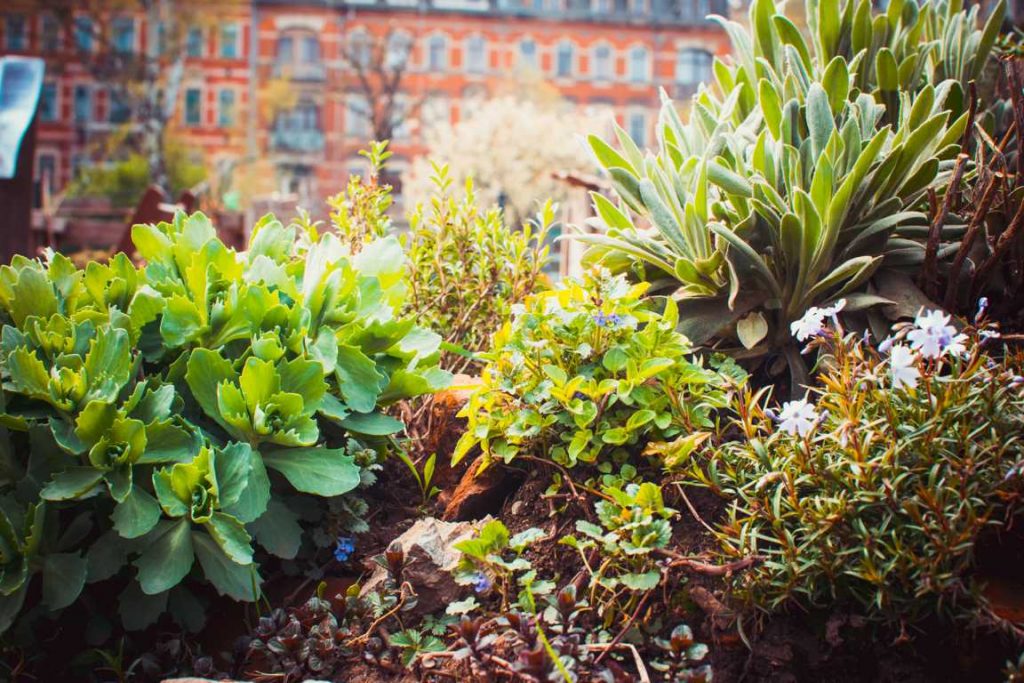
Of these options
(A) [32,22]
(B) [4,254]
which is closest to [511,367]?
(B) [4,254]

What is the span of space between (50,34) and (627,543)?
130ft

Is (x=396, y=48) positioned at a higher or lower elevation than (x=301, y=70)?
higher

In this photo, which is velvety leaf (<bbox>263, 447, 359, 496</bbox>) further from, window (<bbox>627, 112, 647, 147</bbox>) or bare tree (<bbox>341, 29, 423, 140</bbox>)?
window (<bbox>627, 112, 647, 147</bbox>)

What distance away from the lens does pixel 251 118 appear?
36938 millimetres

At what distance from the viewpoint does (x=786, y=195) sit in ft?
8.23

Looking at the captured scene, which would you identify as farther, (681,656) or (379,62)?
(379,62)

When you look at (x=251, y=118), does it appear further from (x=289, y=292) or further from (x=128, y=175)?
(x=289, y=292)

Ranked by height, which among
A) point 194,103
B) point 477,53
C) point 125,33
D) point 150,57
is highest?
point 477,53

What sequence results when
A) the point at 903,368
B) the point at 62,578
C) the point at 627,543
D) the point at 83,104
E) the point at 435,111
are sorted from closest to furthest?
the point at 903,368, the point at 627,543, the point at 62,578, the point at 435,111, the point at 83,104

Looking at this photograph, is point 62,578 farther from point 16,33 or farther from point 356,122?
point 16,33

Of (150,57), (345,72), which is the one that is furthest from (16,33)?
(345,72)

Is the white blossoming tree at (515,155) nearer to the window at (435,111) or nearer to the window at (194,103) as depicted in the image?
the window at (435,111)

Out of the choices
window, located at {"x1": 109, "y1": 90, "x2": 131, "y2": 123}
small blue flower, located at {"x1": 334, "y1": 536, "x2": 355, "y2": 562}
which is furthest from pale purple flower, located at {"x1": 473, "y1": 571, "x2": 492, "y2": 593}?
window, located at {"x1": 109, "y1": 90, "x2": 131, "y2": 123}

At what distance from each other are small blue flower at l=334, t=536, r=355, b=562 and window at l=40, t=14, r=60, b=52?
128 feet
